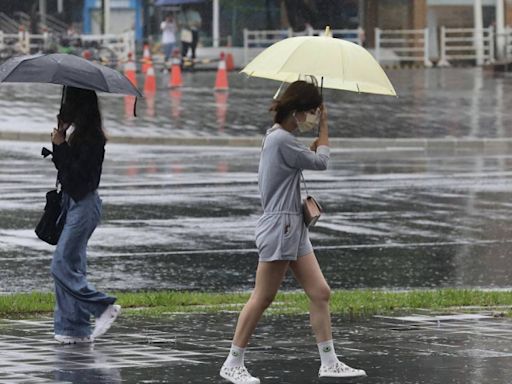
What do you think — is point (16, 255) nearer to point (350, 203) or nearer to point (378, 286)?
point (378, 286)

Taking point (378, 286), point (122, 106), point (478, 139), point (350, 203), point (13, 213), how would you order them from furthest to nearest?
point (122, 106), point (478, 139), point (350, 203), point (13, 213), point (378, 286)

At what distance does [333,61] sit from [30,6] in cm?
5216

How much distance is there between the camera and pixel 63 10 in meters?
60.6

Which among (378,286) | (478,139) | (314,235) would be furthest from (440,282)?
(478,139)

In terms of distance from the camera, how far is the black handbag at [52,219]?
985 cm

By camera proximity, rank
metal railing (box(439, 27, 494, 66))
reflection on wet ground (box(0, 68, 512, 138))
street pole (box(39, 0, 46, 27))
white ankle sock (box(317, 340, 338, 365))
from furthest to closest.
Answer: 1. street pole (box(39, 0, 46, 27))
2. metal railing (box(439, 27, 494, 66))
3. reflection on wet ground (box(0, 68, 512, 138))
4. white ankle sock (box(317, 340, 338, 365))

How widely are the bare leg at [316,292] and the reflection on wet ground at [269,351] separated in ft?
0.76

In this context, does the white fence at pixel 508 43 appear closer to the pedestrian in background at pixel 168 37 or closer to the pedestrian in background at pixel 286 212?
the pedestrian in background at pixel 168 37

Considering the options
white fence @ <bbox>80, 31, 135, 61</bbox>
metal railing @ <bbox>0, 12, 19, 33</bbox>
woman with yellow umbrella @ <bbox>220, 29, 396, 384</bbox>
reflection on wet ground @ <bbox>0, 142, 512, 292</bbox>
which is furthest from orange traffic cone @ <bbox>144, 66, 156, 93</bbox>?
woman with yellow umbrella @ <bbox>220, 29, 396, 384</bbox>

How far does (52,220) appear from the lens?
9.87 m

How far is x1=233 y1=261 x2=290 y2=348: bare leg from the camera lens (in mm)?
8422

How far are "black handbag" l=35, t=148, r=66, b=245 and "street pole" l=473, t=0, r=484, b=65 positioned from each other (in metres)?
44.9

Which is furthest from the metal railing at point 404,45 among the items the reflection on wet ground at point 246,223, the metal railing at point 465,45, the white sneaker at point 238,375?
the white sneaker at point 238,375

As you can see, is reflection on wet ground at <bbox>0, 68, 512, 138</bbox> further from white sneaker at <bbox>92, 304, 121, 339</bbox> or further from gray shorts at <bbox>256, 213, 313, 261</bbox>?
gray shorts at <bbox>256, 213, 313, 261</bbox>
